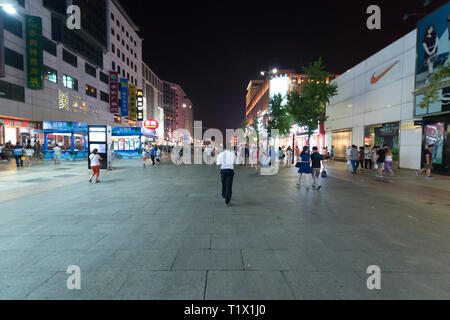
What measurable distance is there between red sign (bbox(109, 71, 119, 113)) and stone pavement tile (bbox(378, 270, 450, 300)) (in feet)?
167

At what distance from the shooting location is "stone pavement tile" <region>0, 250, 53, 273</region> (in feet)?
11.0

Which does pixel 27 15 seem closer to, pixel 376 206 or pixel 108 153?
pixel 108 153

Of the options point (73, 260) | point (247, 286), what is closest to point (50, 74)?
point (73, 260)

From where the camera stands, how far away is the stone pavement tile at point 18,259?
132 inches

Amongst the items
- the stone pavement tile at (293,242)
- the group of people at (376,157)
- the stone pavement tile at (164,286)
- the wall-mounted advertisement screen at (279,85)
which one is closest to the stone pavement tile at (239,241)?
the stone pavement tile at (293,242)

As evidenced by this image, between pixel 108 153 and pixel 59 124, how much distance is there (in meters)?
16.0

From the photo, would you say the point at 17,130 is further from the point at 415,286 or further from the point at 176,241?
the point at 415,286

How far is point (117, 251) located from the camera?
3912 millimetres

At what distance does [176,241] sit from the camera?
4348mm

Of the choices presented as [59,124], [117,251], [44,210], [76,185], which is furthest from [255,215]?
[59,124]

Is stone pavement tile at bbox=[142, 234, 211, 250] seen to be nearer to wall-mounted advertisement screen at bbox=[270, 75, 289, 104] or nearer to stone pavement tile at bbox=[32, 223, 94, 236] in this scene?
stone pavement tile at bbox=[32, 223, 94, 236]

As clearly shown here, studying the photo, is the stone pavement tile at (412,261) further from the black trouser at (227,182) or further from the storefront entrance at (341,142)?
the storefront entrance at (341,142)

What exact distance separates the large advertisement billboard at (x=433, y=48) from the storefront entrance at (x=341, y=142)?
8.74 m

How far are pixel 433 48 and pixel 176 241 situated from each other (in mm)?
19231
